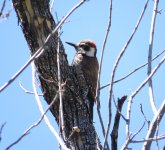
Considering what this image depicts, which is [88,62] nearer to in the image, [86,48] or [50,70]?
[86,48]

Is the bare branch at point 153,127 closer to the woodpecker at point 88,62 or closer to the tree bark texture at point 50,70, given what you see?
the tree bark texture at point 50,70

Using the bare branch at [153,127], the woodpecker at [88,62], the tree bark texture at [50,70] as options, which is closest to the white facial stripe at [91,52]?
the woodpecker at [88,62]

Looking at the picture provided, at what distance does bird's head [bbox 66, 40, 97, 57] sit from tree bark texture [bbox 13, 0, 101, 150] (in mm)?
2328

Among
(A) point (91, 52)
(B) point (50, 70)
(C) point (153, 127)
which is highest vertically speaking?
(A) point (91, 52)

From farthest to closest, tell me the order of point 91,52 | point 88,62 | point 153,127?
point 91,52 → point 88,62 → point 153,127

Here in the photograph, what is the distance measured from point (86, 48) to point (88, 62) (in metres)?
0.57

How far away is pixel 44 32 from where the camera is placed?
180 inches

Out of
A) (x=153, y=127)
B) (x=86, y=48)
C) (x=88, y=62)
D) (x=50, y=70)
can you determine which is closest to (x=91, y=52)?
(x=86, y=48)

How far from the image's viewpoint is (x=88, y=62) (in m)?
6.65

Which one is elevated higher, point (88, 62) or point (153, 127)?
point (88, 62)

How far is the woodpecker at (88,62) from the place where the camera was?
19.2ft

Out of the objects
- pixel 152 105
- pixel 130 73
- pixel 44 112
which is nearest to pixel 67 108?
pixel 130 73

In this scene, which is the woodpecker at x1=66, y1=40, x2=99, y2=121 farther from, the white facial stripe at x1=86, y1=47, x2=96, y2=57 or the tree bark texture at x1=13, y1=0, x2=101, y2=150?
the tree bark texture at x1=13, y1=0, x2=101, y2=150

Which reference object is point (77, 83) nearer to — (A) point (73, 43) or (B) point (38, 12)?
(B) point (38, 12)
